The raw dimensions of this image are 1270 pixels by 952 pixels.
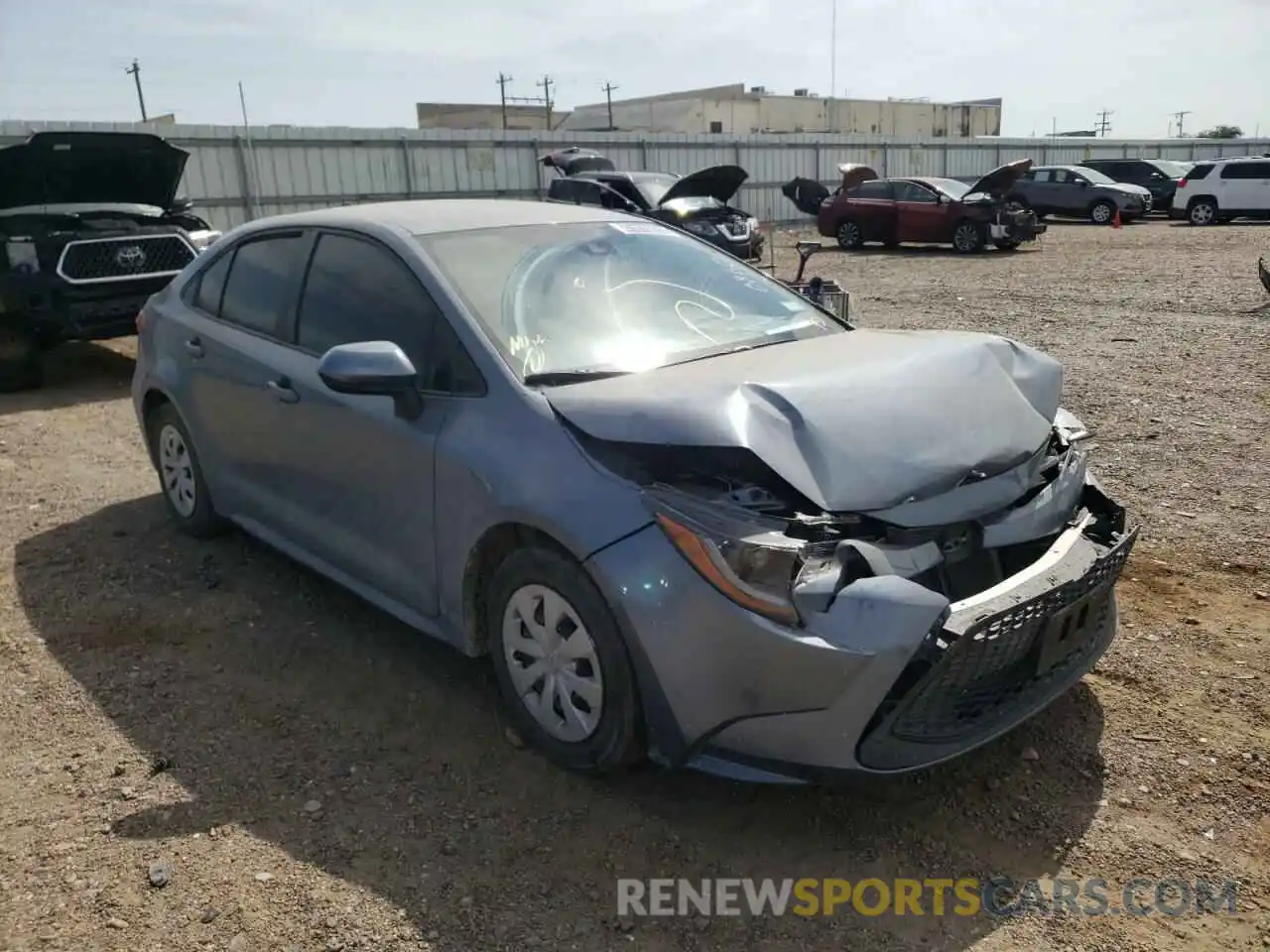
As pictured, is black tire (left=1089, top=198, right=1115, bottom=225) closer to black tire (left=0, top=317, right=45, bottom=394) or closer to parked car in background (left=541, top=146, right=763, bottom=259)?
parked car in background (left=541, top=146, right=763, bottom=259)

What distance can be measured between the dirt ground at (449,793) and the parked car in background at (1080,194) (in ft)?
75.0

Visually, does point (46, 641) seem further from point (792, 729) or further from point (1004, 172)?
point (1004, 172)

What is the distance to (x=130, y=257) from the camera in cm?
860

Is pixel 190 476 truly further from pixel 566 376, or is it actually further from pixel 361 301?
pixel 566 376

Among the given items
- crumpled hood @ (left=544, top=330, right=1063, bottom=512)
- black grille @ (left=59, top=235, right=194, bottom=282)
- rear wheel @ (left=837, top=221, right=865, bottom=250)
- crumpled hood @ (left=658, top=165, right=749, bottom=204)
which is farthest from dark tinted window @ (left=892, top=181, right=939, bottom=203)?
crumpled hood @ (left=544, top=330, right=1063, bottom=512)

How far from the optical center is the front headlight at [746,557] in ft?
8.07

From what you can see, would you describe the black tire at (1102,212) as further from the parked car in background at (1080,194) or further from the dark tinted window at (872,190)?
the dark tinted window at (872,190)

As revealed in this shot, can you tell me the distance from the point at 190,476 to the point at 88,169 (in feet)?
18.6

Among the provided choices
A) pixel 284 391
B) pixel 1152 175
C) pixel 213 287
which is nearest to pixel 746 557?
pixel 284 391

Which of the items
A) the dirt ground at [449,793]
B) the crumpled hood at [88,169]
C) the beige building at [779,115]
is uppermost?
the beige building at [779,115]

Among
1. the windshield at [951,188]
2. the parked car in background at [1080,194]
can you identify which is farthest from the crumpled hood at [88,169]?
the parked car in background at [1080,194]

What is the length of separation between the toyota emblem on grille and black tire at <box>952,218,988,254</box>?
15022 millimetres

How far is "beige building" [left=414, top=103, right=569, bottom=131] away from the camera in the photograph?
66.2m

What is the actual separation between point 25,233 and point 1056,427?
8.34 metres
